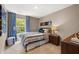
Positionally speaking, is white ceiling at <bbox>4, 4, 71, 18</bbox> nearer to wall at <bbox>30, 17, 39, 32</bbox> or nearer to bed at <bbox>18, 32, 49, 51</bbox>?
wall at <bbox>30, 17, 39, 32</bbox>

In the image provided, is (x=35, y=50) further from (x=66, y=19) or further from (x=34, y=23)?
(x=66, y=19)

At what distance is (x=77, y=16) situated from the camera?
1.37 meters

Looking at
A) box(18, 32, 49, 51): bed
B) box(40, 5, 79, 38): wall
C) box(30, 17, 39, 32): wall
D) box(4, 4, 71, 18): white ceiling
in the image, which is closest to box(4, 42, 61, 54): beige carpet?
box(18, 32, 49, 51): bed

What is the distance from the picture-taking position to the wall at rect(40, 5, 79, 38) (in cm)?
137

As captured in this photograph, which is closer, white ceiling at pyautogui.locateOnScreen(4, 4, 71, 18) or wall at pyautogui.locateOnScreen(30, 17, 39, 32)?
white ceiling at pyautogui.locateOnScreen(4, 4, 71, 18)

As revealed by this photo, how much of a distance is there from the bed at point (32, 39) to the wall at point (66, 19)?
299 millimetres

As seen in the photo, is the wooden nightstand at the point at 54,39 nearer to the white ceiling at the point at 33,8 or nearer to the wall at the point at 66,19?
the wall at the point at 66,19

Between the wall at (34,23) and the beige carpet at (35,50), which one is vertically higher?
the wall at (34,23)

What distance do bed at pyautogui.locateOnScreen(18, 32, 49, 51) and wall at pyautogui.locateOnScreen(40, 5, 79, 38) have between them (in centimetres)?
30

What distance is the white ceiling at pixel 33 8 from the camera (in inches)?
54.1

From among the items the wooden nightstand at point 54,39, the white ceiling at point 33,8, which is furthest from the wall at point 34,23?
the wooden nightstand at point 54,39
